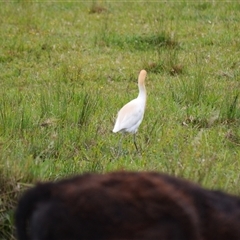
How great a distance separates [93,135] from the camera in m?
6.53

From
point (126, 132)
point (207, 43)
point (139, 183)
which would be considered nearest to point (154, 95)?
point (126, 132)

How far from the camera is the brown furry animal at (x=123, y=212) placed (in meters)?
2.70

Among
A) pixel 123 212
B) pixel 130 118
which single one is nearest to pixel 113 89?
pixel 130 118

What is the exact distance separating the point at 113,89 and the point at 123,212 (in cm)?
593

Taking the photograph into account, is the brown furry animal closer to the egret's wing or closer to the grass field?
the grass field

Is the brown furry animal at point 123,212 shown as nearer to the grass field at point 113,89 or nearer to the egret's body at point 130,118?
the grass field at point 113,89

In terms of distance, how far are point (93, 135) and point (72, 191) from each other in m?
3.78

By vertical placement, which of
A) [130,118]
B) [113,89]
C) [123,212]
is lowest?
[113,89]

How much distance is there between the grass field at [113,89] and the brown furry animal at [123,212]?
4.89ft

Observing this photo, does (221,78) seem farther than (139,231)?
Yes

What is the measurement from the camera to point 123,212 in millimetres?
2709

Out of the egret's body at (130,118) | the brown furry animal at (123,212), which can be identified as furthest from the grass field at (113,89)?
the brown furry animal at (123,212)

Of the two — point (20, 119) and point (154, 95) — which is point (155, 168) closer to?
point (20, 119)

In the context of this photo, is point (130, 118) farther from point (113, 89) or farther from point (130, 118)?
point (113, 89)
